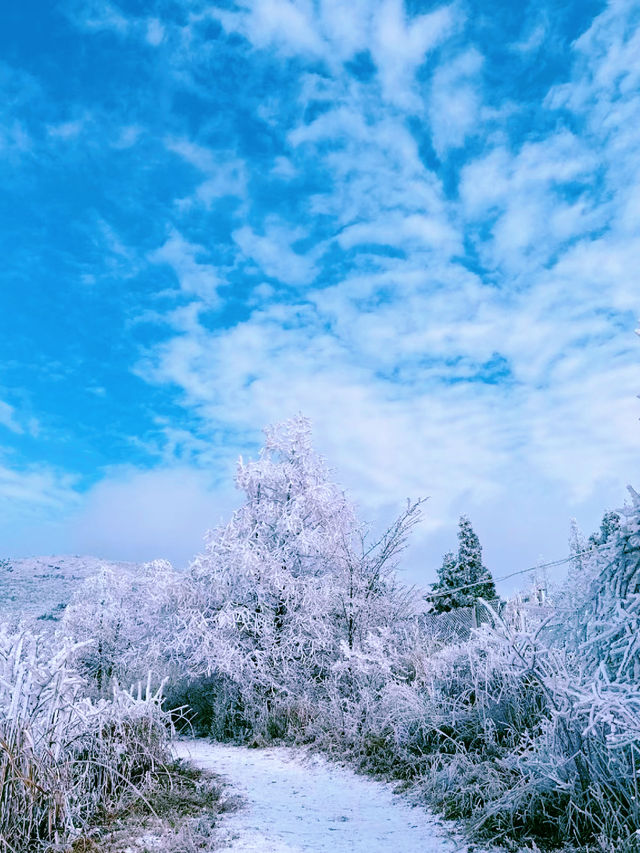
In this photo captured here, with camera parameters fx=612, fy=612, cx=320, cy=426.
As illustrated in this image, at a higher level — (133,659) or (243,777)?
(133,659)

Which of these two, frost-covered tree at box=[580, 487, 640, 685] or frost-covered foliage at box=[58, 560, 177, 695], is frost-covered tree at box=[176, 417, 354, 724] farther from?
frost-covered tree at box=[580, 487, 640, 685]

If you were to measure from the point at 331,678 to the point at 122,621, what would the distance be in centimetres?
525

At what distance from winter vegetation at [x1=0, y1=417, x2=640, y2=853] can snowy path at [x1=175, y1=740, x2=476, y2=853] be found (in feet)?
1.30

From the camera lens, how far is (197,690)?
1247 cm

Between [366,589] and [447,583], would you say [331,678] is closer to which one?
[366,589]

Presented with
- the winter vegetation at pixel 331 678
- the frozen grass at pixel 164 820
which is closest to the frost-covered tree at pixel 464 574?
the winter vegetation at pixel 331 678

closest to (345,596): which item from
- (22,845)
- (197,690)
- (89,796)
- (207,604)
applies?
(207,604)

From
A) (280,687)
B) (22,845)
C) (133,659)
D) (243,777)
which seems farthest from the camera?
(133,659)

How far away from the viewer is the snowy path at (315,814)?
5414 millimetres

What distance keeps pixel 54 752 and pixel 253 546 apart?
717 centimetres

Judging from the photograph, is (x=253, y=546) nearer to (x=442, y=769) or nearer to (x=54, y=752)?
(x=442, y=769)

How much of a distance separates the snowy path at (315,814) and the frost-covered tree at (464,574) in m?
20.6

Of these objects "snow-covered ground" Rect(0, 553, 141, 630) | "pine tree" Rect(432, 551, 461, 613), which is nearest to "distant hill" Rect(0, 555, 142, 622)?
"snow-covered ground" Rect(0, 553, 141, 630)

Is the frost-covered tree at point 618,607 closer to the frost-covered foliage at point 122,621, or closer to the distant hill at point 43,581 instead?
the frost-covered foliage at point 122,621
